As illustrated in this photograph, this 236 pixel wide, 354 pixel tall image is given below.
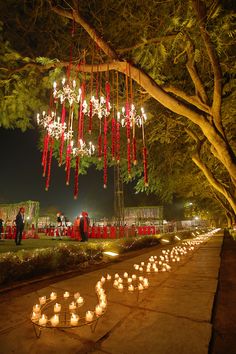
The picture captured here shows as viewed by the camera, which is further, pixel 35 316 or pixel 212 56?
pixel 212 56

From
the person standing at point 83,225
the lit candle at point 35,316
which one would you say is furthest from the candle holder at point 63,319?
the person standing at point 83,225

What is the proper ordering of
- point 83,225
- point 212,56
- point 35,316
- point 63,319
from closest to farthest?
point 35,316
point 63,319
point 212,56
point 83,225

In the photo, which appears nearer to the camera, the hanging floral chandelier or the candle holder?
the candle holder

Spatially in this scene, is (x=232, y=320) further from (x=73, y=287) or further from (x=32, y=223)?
(x=32, y=223)

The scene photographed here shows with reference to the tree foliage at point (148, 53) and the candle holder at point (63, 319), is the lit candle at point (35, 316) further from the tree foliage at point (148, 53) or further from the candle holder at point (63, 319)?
the tree foliage at point (148, 53)

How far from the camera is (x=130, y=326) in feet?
8.83

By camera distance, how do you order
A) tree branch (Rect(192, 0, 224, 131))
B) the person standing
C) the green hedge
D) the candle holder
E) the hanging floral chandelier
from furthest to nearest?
the person standing < the hanging floral chandelier < tree branch (Rect(192, 0, 224, 131)) < the green hedge < the candle holder

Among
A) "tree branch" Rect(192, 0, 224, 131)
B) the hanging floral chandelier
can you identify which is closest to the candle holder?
the hanging floral chandelier

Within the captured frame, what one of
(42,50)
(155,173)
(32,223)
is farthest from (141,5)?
(32,223)

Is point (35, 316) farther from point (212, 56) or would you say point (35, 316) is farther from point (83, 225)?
point (83, 225)

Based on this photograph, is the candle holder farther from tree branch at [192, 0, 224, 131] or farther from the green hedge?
tree branch at [192, 0, 224, 131]

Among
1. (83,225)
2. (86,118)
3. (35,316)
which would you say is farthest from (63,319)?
(83,225)

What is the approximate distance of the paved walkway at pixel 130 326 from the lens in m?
2.26

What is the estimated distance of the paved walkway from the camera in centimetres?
226
